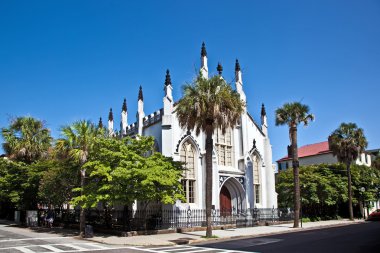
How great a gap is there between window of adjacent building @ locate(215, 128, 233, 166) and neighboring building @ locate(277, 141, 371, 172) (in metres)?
29.5

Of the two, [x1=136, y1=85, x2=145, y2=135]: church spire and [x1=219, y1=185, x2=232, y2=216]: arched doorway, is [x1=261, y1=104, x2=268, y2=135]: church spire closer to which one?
[x1=219, y1=185, x2=232, y2=216]: arched doorway

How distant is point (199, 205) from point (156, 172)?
8.69 meters

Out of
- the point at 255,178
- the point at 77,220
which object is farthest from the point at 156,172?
the point at 255,178

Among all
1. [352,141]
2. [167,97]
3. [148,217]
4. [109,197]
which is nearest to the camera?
[109,197]

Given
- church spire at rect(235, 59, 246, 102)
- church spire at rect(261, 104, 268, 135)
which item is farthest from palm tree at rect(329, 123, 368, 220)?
church spire at rect(235, 59, 246, 102)

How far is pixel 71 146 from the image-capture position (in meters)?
24.0

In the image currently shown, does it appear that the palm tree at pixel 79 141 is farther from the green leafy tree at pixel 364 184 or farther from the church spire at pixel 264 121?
the green leafy tree at pixel 364 184

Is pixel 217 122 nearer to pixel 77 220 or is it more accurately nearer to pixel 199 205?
pixel 199 205

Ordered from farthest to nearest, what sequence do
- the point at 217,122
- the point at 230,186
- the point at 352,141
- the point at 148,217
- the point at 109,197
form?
1. the point at 352,141
2. the point at 230,186
3. the point at 148,217
4. the point at 217,122
5. the point at 109,197

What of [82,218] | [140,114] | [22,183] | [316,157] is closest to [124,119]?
[140,114]

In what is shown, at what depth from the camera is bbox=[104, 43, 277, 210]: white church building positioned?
29516 millimetres

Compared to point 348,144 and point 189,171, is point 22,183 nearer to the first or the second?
point 189,171

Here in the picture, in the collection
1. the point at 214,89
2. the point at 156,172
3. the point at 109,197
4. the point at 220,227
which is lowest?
the point at 220,227

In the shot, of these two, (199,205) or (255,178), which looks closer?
(199,205)
